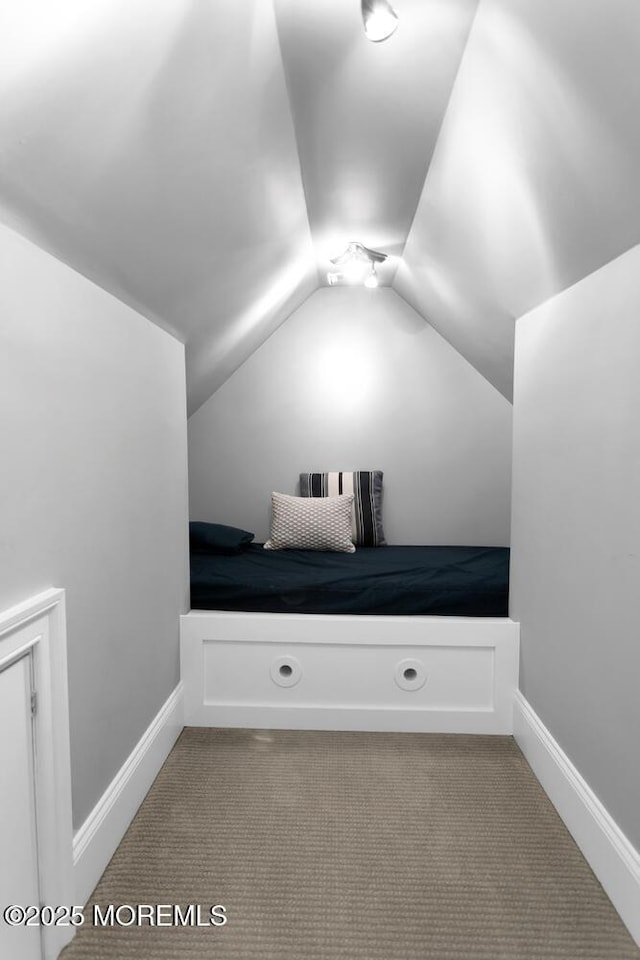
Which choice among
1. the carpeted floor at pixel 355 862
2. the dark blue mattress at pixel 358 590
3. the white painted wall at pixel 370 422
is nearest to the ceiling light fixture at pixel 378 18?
the dark blue mattress at pixel 358 590

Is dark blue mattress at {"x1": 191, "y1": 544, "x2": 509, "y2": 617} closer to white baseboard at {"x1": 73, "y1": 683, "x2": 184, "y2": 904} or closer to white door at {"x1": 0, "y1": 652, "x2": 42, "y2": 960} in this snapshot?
white baseboard at {"x1": 73, "y1": 683, "x2": 184, "y2": 904}

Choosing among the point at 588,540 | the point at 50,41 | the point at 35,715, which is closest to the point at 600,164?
the point at 588,540

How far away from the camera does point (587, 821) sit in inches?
64.2

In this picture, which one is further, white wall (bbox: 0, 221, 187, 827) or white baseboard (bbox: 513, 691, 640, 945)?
white baseboard (bbox: 513, 691, 640, 945)

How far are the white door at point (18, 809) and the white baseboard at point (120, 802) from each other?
170 mm

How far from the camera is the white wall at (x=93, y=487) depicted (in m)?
1.20

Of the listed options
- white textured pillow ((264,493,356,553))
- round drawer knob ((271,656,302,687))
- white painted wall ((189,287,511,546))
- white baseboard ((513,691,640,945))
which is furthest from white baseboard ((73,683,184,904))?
white painted wall ((189,287,511,546))

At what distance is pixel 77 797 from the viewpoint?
1.47 m

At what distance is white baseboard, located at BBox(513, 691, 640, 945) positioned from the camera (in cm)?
140

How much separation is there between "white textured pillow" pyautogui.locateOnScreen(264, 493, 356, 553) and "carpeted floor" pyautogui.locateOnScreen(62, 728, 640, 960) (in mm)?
1064

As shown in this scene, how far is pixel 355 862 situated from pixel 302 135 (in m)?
2.22

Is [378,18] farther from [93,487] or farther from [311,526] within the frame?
[311,526]

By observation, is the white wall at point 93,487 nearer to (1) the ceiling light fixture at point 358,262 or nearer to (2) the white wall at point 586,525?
(1) the ceiling light fixture at point 358,262

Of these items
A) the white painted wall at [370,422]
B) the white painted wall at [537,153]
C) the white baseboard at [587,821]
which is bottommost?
the white baseboard at [587,821]
